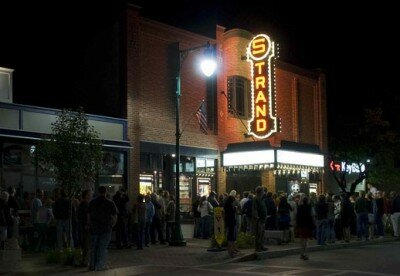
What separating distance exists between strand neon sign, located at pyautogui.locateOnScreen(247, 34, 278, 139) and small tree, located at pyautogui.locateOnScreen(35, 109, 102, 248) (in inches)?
468

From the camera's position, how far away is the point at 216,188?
26828 mm

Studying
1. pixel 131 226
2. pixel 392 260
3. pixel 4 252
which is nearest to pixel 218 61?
pixel 131 226

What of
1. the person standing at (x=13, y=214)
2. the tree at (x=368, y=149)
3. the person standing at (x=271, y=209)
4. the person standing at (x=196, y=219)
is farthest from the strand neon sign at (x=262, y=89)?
the person standing at (x=13, y=214)

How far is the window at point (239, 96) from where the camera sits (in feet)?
90.5

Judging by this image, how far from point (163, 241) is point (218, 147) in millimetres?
7083

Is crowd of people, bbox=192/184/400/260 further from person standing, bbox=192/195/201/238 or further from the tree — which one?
the tree

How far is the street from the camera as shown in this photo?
13837mm

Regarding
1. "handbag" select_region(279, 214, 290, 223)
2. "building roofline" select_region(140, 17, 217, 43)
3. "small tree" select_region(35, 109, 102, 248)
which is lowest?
"handbag" select_region(279, 214, 290, 223)

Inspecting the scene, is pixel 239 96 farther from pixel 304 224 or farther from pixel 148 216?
pixel 304 224

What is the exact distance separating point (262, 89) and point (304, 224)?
35.9 ft

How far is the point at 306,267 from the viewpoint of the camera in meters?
14.9

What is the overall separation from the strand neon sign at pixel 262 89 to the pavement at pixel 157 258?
7089 mm

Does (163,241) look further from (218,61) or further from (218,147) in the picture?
(218,61)

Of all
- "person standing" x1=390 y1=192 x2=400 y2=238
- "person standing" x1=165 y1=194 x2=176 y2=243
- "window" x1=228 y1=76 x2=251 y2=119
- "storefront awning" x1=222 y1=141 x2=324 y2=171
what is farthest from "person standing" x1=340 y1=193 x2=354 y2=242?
"window" x1=228 y1=76 x2=251 y2=119
